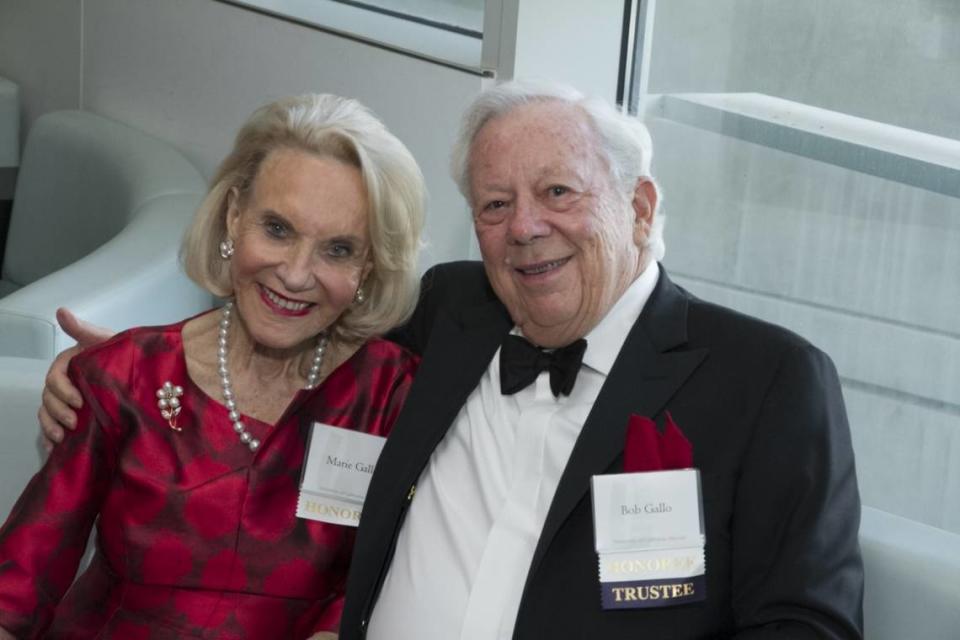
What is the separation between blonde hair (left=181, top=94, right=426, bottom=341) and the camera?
2.27 meters

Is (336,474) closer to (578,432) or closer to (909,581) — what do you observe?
→ (578,432)

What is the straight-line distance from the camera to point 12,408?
275 cm

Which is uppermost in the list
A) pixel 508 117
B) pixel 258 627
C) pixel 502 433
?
pixel 508 117

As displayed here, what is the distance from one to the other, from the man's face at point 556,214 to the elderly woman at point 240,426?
187 millimetres

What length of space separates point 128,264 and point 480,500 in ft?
4.67

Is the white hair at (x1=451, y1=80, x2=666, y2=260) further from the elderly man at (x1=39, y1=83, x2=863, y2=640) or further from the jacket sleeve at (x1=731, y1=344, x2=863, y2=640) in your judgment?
the jacket sleeve at (x1=731, y1=344, x2=863, y2=640)

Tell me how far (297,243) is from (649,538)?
69 cm

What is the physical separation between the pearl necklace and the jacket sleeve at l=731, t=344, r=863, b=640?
720mm

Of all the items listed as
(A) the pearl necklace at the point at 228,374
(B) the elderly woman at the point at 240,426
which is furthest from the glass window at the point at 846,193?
(A) the pearl necklace at the point at 228,374

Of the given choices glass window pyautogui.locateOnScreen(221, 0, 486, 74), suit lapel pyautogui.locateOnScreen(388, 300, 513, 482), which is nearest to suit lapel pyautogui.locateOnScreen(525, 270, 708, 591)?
suit lapel pyautogui.locateOnScreen(388, 300, 513, 482)

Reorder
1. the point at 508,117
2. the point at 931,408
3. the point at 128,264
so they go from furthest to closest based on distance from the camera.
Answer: the point at 128,264 → the point at 931,408 → the point at 508,117

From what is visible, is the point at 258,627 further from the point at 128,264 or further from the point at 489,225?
the point at 128,264

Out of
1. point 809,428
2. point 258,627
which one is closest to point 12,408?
point 258,627

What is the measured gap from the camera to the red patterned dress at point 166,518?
226cm
